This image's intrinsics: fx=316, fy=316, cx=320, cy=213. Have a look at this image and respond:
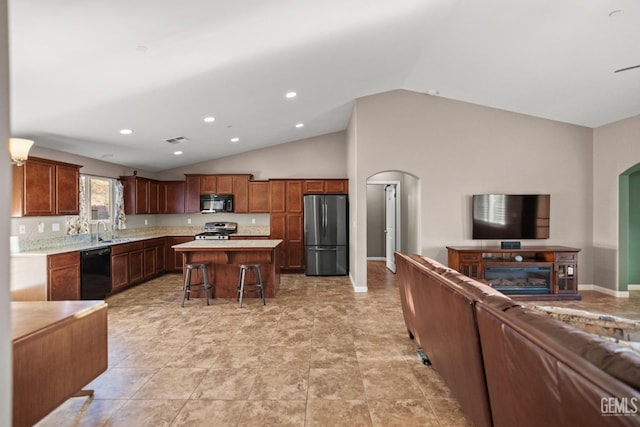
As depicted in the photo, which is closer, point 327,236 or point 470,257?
point 470,257

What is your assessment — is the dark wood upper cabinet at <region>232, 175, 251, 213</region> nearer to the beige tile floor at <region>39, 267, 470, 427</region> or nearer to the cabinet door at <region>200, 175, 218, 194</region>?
the cabinet door at <region>200, 175, 218, 194</region>

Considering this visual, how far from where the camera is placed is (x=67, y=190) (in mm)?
4516

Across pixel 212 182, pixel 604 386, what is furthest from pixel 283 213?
pixel 604 386

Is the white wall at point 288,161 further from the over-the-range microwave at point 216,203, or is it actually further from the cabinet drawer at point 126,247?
the cabinet drawer at point 126,247

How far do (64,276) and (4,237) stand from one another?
4156mm

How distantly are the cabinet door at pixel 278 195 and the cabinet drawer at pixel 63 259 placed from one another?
3.58 metres

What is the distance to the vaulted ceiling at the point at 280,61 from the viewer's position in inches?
91.6

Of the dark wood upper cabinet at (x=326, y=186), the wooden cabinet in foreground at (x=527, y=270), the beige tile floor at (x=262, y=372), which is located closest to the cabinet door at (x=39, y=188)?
the beige tile floor at (x=262, y=372)

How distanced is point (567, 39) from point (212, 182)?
6.51 m

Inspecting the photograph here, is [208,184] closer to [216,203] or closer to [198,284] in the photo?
[216,203]

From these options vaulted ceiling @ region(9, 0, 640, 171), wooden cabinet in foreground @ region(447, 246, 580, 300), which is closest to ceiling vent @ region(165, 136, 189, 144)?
vaulted ceiling @ region(9, 0, 640, 171)

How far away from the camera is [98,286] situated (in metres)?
4.74

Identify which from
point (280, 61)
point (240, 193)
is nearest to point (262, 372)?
point (280, 61)

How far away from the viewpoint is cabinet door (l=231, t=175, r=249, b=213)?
7.28 meters
